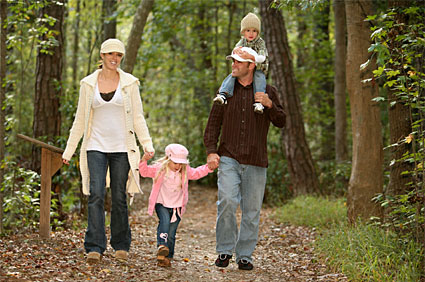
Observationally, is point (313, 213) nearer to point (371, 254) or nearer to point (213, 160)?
point (371, 254)

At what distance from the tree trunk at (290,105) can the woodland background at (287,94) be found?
0.02 m

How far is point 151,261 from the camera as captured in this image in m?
5.78

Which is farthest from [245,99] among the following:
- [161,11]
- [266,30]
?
[161,11]

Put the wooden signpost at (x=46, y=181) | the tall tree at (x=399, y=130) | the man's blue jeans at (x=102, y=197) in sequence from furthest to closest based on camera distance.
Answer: the tall tree at (x=399, y=130)
the wooden signpost at (x=46, y=181)
the man's blue jeans at (x=102, y=197)

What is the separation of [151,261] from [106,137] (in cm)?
152

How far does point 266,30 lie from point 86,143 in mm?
6904

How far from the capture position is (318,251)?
659cm

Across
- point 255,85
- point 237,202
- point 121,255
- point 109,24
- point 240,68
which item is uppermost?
point 109,24

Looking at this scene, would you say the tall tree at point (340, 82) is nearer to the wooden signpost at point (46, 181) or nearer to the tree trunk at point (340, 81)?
the tree trunk at point (340, 81)

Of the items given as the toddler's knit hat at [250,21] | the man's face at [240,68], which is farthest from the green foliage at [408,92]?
the man's face at [240,68]

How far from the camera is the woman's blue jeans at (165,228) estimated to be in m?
5.55

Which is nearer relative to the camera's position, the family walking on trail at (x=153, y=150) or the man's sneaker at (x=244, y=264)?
the family walking on trail at (x=153, y=150)

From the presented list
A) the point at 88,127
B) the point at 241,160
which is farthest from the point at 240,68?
the point at 88,127

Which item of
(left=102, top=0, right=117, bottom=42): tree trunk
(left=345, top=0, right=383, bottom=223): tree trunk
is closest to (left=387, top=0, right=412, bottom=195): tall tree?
(left=345, top=0, right=383, bottom=223): tree trunk
